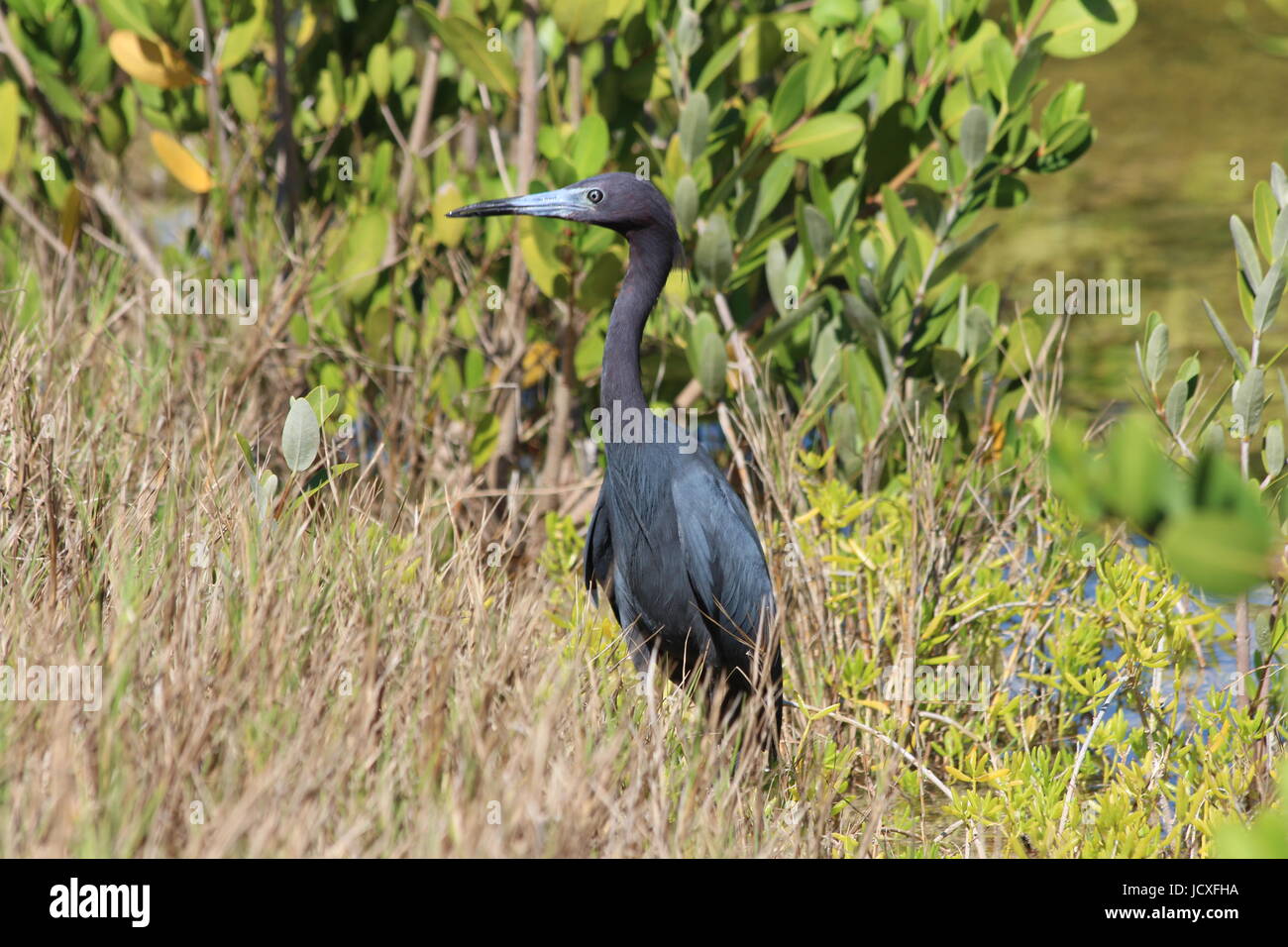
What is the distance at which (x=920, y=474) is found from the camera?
4.38 meters

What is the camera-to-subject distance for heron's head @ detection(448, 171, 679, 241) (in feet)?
13.9

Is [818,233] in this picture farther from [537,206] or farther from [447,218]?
[447,218]

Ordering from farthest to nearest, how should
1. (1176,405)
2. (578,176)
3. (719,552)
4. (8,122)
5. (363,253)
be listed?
(8,122)
(363,253)
(578,176)
(719,552)
(1176,405)

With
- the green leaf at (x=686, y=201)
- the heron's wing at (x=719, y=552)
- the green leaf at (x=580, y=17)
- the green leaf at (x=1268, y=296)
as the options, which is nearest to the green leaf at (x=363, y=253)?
the green leaf at (x=580, y=17)

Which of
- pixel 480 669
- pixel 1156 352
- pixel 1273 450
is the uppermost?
pixel 1156 352

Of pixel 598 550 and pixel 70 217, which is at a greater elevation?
pixel 70 217

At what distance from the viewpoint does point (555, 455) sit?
5.79m

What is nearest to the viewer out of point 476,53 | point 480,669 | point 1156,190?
point 480,669

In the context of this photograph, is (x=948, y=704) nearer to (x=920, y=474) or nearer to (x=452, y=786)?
(x=920, y=474)

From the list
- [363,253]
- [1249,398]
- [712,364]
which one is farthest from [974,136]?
[363,253]

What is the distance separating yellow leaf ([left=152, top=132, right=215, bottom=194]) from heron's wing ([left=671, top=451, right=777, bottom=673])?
304 cm

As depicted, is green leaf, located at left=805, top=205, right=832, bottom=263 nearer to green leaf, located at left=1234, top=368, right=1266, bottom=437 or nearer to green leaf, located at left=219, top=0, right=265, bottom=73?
green leaf, located at left=1234, top=368, right=1266, bottom=437

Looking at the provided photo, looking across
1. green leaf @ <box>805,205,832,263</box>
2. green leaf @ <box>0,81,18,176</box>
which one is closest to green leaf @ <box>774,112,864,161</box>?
green leaf @ <box>805,205,832,263</box>

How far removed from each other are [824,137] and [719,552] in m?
1.89
